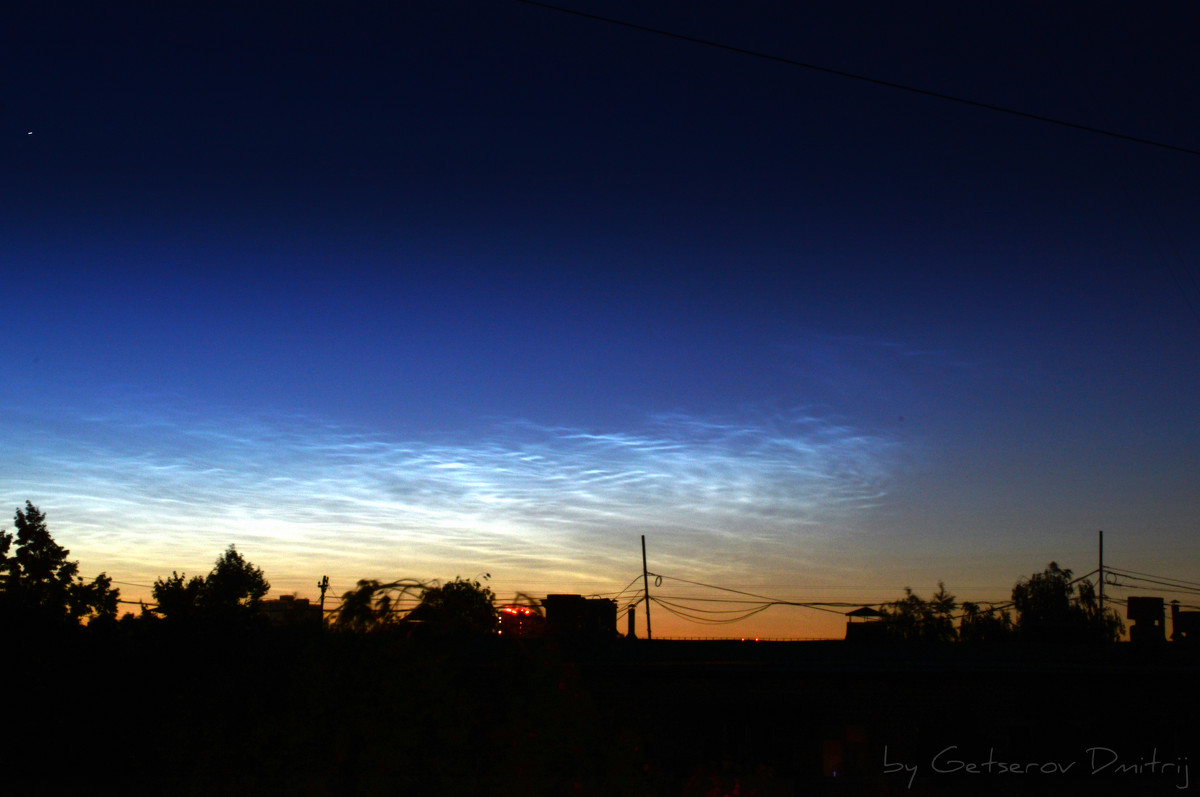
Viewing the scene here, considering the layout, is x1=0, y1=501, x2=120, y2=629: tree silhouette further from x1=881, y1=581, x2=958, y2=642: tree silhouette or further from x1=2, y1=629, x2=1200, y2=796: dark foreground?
x1=881, y1=581, x2=958, y2=642: tree silhouette

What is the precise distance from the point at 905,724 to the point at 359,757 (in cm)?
1355

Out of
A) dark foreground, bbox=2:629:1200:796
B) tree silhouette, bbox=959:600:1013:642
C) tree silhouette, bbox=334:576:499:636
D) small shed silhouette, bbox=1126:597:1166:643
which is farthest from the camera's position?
tree silhouette, bbox=959:600:1013:642

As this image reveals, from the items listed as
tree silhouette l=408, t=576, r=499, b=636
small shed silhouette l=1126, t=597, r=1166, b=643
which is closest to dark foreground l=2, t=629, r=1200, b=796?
tree silhouette l=408, t=576, r=499, b=636

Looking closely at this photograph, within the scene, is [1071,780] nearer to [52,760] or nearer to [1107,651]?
[1107,651]

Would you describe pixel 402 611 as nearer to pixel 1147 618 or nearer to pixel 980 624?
pixel 1147 618

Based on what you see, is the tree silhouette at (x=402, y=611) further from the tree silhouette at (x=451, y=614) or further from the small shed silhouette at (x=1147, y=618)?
the small shed silhouette at (x=1147, y=618)

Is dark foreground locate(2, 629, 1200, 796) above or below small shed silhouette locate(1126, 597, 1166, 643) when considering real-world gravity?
below

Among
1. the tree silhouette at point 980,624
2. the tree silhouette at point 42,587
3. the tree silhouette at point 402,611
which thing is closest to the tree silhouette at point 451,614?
the tree silhouette at point 402,611

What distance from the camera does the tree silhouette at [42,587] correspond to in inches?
1038

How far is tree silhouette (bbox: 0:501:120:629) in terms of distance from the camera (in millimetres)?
26375

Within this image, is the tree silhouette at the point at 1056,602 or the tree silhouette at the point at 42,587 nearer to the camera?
the tree silhouette at the point at 42,587

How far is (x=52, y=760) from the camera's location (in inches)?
864

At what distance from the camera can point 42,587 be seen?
31.9 m

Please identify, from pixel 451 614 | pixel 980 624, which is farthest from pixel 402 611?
pixel 980 624
